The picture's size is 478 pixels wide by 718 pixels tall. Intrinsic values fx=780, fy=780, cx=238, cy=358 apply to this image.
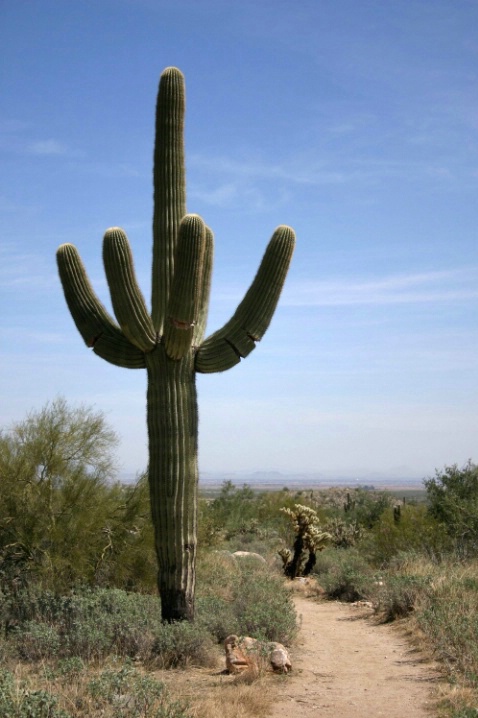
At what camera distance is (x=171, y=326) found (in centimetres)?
909

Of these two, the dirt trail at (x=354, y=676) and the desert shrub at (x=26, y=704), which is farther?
the dirt trail at (x=354, y=676)

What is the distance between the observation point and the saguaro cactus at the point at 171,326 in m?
9.08

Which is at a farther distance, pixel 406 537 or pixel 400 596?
pixel 406 537

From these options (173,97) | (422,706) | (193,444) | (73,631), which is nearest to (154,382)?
(193,444)

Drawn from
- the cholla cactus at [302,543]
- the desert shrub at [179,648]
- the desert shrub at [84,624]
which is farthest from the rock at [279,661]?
the cholla cactus at [302,543]

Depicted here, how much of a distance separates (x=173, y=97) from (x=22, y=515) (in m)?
6.01

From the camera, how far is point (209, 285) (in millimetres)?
10477

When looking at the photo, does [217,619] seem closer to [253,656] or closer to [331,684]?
[253,656]

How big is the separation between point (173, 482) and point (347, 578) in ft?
22.9

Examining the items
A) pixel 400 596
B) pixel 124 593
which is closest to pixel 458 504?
pixel 400 596

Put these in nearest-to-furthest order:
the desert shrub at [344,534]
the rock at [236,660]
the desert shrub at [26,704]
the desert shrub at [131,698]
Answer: the desert shrub at [26,704]
the desert shrub at [131,698]
the rock at [236,660]
the desert shrub at [344,534]

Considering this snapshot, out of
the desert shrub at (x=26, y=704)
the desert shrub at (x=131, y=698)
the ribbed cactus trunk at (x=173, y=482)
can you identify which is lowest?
the desert shrub at (x=131, y=698)

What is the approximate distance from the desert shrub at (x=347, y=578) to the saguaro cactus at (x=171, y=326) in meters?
6.04

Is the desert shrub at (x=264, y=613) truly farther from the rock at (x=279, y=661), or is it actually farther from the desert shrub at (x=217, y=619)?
the rock at (x=279, y=661)
